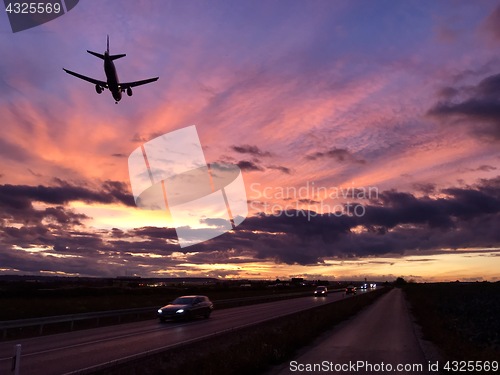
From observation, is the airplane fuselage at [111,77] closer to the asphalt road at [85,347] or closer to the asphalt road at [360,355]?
the asphalt road at [85,347]

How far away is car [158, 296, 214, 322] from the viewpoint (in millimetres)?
28422

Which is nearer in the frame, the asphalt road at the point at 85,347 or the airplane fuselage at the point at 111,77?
the asphalt road at the point at 85,347

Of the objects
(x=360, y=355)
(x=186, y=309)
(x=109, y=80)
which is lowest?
(x=360, y=355)

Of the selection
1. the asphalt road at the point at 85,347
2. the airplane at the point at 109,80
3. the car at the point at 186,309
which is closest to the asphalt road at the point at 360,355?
the asphalt road at the point at 85,347

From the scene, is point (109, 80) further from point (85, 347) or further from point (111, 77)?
point (85, 347)

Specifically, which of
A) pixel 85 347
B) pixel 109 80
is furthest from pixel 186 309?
pixel 109 80

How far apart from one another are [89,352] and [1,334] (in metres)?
9.82

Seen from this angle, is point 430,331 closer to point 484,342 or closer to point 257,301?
point 484,342

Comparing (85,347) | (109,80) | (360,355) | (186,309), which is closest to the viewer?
(360,355)

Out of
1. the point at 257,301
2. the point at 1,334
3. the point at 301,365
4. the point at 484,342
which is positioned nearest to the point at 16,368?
the point at 301,365

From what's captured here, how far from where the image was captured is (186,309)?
2892cm

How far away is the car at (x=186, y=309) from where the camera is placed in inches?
1119

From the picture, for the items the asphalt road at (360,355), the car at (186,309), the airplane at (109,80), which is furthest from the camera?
the car at (186,309)

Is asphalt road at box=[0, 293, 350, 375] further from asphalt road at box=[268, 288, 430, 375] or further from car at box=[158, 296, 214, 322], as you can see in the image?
asphalt road at box=[268, 288, 430, 375]
